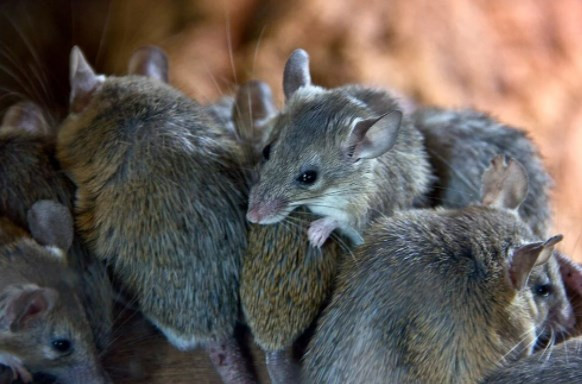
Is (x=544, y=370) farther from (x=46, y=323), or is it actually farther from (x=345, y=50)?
(x=345, y=50)

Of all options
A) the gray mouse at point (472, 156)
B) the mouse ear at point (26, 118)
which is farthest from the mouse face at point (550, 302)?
the mouse ear at point (26, 118)

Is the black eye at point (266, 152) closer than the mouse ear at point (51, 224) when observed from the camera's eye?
Answer: No

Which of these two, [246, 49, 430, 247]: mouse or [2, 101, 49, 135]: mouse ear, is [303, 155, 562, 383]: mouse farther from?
[2, 101, 49, 135]: mouse ear

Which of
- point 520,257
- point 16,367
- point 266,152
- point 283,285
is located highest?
point 520,257

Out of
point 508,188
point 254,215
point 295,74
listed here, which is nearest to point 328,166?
point 254,215

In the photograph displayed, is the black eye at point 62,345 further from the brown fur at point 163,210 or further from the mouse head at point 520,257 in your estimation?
the mouse head at point 520,257

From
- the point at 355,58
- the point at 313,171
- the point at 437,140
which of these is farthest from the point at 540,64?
the point at 313,171

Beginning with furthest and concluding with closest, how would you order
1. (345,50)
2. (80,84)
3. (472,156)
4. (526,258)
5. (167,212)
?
(345,50)
(472,156)
(80,84)
(167,212)
(526,258)
